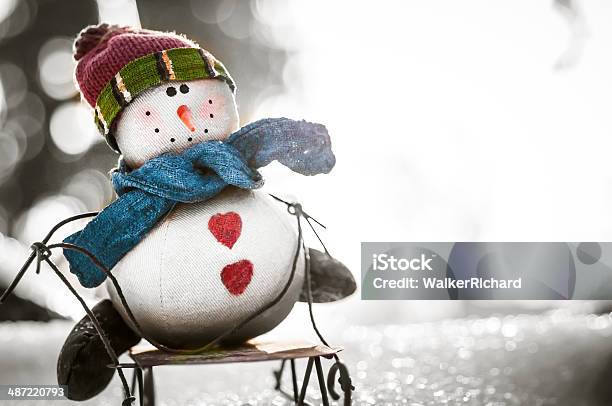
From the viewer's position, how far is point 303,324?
1.53 m

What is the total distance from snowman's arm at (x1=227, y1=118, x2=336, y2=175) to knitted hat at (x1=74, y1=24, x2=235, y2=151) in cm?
9

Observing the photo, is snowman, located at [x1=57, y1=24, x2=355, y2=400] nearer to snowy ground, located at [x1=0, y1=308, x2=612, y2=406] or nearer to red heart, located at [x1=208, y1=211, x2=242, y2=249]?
red heart, located at [x1=208, y1=211, x2=242, y2=249]

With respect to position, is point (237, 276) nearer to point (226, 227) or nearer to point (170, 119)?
point (226, 227)

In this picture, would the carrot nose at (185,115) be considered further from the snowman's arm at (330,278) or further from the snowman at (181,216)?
the snowman's arm at (330,278)

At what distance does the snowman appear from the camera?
3.00ft

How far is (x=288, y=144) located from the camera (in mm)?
970

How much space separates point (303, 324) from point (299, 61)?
18.9 inches

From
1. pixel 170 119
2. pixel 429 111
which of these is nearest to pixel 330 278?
pixel 170 119

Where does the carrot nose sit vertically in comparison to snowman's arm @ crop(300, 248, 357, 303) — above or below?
above

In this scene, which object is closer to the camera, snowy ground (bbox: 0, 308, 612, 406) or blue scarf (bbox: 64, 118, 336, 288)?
blue scarf (bbox: 64, 118, 336, 288)

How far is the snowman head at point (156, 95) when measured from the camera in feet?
3.18

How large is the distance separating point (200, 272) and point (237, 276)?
1.6 inches

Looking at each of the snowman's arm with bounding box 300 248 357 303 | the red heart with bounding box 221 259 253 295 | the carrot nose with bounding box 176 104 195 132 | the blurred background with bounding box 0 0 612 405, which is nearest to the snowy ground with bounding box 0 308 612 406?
the blurred background with bounding box 0 0 612 405

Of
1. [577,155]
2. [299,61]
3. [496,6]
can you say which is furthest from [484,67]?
[299,61]
